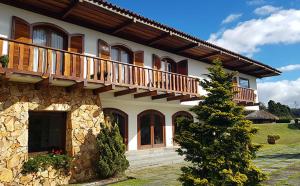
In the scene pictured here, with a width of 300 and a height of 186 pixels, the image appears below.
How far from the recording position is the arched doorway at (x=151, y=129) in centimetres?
1442

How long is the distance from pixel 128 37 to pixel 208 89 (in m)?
7.30

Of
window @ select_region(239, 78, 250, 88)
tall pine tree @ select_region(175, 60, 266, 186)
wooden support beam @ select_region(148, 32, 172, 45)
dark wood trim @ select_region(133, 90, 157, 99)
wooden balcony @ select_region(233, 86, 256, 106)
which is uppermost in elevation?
wooden support beam @ select_region(148, 32, 172, 45)

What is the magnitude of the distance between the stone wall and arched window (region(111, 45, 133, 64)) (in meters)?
2.81

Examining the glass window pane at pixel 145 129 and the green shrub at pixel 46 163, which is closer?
the green shrub at pixel 46 163

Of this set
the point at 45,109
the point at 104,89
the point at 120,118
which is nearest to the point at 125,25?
the point at 104,89

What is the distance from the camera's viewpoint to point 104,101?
41.7 feet

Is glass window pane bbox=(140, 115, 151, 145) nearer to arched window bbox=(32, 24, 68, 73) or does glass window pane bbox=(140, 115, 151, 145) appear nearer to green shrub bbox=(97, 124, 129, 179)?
green shrub bbox=(97, 124, 129, 179)

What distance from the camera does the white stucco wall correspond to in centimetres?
1009

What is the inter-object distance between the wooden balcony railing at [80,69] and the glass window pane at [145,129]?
1961 mm

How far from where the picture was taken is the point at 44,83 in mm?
9711

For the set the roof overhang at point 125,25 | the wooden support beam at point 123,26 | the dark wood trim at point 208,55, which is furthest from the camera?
the dark wood trim at point 208,55

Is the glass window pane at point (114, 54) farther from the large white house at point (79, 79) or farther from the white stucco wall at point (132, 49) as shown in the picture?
the white stucco wall at point (132, 49)

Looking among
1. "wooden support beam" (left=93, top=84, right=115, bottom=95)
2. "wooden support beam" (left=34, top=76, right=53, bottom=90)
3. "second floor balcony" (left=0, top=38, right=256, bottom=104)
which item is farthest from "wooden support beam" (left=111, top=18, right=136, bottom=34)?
"wooden support beam" (left=34, top=76, right=53, bottom=90)

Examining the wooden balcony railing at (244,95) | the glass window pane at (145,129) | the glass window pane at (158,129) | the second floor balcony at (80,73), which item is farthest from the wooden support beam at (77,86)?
the wooden balcony railing at (244,95)
